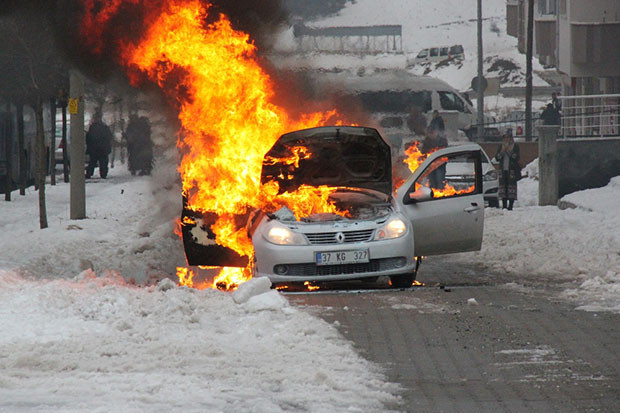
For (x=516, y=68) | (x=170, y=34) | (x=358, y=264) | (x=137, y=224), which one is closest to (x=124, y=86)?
(x=170, y=34)

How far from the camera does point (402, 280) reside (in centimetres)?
1302

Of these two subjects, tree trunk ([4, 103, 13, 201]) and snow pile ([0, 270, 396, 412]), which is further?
tree trunk ([4, 103, 13, 201])

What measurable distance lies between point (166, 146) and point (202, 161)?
11.6 m

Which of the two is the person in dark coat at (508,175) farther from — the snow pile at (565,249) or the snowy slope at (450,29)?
the snowy slope at (450,29)

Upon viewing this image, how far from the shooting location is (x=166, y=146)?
26.6 metres

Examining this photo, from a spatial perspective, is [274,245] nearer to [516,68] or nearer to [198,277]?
[198,277]

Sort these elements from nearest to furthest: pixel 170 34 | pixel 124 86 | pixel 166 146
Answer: pixel 170 34, pixel 124 86, pixel 166 146

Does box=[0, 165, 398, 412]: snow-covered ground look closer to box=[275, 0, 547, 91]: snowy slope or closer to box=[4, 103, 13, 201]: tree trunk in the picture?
box=[4, 103, 13, 201]: tree trunk

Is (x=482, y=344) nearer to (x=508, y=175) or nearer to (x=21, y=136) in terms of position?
(x=508, y=175)

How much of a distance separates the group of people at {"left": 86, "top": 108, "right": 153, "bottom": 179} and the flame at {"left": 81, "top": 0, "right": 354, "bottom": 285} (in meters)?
20.7

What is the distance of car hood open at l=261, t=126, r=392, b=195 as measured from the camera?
14.3 m

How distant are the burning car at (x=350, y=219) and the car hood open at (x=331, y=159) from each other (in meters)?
0.01

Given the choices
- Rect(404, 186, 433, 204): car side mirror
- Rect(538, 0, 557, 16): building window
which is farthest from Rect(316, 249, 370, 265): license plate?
Rect(538, 0, 557, 16): building window

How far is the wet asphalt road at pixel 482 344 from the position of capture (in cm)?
739
